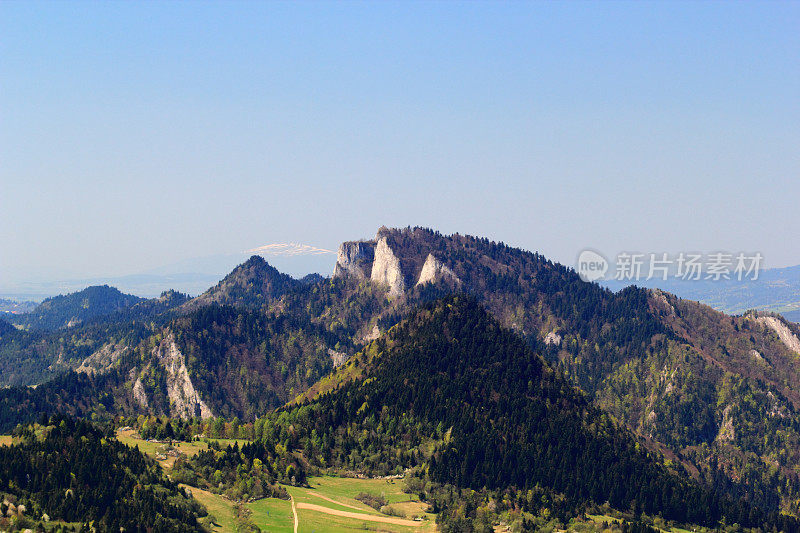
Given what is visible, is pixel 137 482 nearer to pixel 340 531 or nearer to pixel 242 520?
pixel 242 520

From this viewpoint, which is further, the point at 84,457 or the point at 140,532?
the point at 84,457

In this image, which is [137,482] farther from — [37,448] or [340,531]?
[340,531]

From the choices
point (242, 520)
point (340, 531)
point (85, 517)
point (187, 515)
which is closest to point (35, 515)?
point (85, 517)

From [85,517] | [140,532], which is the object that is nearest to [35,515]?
[85,517]

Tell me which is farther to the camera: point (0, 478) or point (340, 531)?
point (340, 531)

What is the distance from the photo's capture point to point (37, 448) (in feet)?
654

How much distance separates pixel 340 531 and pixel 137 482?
47323 mm

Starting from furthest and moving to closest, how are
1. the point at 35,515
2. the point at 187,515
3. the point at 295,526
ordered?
1. the point at 295,526
2. the point at 187,515
3. the point at 35,515

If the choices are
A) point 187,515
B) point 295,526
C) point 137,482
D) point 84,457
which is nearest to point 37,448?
point 84,457

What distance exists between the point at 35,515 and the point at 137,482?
31080 millimetres

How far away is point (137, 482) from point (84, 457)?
1389 cm

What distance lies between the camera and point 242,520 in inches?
7667

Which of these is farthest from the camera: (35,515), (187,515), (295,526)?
(295,526)

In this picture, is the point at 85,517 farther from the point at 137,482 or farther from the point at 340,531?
the point at 340,531
